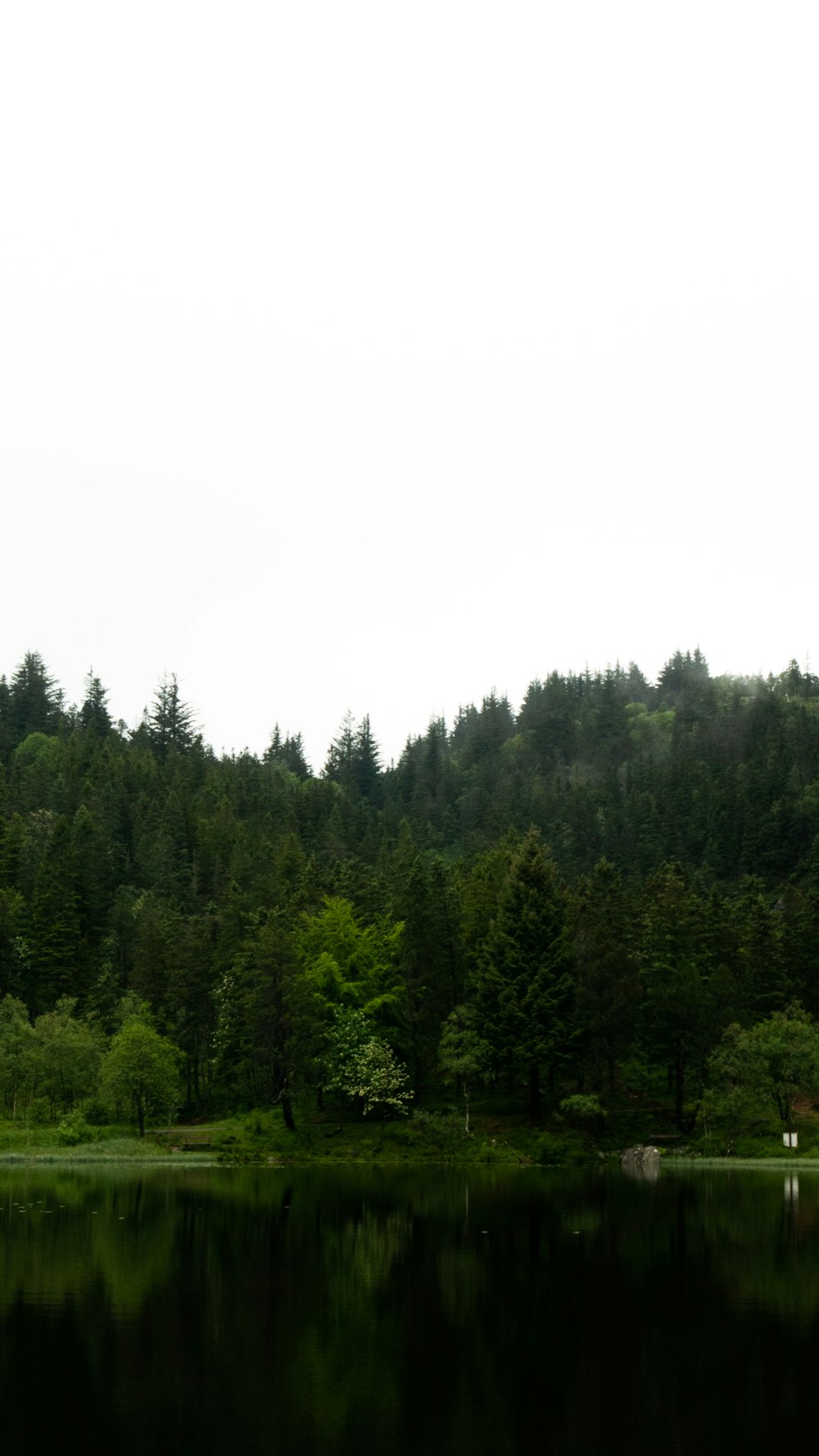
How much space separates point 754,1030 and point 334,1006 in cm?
2702

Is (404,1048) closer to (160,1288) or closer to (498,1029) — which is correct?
(498,1029)

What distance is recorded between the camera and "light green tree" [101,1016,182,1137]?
81688 millimetres

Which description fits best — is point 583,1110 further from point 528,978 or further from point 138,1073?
point 138,1073

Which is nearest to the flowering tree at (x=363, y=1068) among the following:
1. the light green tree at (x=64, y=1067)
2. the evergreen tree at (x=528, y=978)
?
the evergreen tree at (x=528, y=978)

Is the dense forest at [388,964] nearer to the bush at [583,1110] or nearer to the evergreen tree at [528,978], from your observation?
the evergreen tree at [528,978]

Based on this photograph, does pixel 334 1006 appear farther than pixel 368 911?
No

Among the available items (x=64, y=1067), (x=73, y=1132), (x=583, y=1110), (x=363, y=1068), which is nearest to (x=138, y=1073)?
(x=73, y=1132)

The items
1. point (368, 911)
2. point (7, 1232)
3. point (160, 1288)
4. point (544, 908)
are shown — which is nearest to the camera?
point (160, 1288)

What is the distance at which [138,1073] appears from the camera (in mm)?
81688

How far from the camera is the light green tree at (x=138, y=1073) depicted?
81688 millimetres

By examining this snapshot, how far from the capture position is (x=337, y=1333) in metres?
28.8

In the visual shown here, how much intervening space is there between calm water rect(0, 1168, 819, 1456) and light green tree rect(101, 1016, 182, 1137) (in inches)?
1060

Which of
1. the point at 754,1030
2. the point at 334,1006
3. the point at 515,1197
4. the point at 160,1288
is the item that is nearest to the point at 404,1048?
the point at 334,1006

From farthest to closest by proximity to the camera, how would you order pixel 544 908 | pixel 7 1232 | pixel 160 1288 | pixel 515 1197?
pixel 544 908, pixel 515 1197, pixel 7 1232, pixel 160 1288
